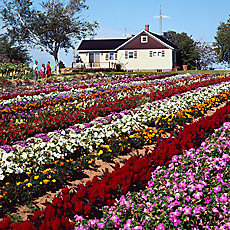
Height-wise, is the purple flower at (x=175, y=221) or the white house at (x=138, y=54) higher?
the white house at (x=138, y=54)

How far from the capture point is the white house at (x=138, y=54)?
45.9 metres

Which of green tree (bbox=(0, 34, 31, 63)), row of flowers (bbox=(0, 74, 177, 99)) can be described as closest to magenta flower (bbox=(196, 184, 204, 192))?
row of flowers (bbox=(0, 74, 177, 99))

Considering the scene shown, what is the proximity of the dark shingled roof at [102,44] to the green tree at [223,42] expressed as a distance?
55.1 ft

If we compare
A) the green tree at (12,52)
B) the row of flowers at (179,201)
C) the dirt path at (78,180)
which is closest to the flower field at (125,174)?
the row of flowers at (179,201)

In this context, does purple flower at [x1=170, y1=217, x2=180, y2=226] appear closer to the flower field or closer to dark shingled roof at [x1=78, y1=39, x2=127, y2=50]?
the flower field

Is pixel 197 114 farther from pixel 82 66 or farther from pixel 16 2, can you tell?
pixel 82 66

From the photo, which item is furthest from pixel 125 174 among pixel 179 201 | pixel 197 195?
pixel 197 195

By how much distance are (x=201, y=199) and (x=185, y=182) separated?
13.3 inches

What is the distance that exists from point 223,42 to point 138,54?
17085mm

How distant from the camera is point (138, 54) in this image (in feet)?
153

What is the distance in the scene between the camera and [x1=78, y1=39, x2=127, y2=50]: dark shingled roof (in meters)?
48.6

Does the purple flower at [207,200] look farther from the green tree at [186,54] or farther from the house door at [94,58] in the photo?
the green tree at [186,54]

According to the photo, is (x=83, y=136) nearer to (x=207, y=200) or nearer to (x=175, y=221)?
(x=207, y=200)

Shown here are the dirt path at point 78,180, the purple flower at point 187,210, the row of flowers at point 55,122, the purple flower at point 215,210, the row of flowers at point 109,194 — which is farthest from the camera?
the row of flowers at point 55,122
